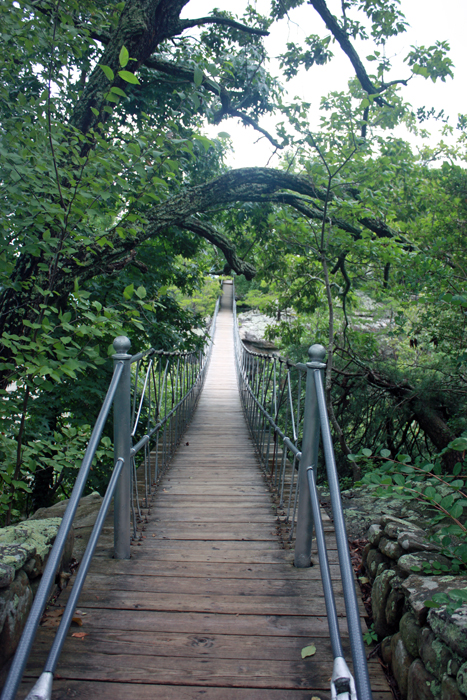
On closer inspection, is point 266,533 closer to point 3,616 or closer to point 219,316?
point 3,616

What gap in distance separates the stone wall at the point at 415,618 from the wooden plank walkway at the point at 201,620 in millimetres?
143

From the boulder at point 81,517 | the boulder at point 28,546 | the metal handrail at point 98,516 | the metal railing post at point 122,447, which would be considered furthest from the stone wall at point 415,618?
the boulder at point 81,517

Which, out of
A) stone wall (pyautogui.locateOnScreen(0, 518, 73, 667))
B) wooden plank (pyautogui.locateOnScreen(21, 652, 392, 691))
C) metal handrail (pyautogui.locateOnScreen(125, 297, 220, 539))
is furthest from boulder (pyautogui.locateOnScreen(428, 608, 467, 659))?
metal handrail (pyautogui.locateOnScreen(125, 297, 220, 539))

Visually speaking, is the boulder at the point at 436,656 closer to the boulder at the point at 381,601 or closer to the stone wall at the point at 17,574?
the boulder at the point at 381,601

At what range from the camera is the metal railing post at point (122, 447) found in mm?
1999

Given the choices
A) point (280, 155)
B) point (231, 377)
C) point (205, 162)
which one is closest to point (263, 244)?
point (280, 155)

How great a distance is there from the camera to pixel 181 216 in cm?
444

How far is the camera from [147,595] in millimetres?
1745

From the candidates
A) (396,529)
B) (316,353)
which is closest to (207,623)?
(396,529)

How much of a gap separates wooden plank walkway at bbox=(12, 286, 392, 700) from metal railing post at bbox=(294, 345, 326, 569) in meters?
0.12

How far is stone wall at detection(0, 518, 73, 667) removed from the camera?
4.13 ft

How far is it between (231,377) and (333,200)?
827cm

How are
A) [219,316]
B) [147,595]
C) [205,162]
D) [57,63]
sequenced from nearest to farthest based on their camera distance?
[147,595], [57,63], [205,162], [219,316]

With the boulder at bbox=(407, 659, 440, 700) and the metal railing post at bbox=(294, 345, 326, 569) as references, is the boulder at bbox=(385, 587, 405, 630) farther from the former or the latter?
the metal railing post at bbox=(294, 345, 326, 569)
